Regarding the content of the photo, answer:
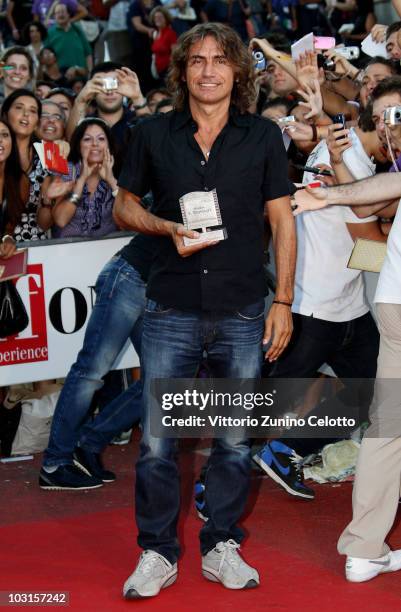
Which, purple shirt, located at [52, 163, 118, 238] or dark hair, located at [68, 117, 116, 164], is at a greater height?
dark hair, located at [68, 117, 116, 164]

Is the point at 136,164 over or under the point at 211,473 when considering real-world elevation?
over

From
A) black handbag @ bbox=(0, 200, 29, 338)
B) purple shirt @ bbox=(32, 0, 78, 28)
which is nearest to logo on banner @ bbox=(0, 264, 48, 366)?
black handbag @ bbox=(0, 200, 29, 338)

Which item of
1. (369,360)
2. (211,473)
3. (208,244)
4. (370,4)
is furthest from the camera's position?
(370,4)

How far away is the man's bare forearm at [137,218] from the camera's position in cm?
466

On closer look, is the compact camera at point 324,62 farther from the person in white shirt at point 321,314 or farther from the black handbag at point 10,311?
the black handbag at point 10,311

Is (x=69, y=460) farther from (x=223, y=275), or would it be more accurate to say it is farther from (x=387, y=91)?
(x=387, y=91)

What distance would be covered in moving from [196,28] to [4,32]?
11.5 metres

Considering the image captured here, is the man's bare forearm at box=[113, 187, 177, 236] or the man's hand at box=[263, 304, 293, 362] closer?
the man's bare forearm at box=[113, 187, 177, 236]

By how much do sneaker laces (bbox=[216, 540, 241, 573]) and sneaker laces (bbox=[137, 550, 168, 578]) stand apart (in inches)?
9.8

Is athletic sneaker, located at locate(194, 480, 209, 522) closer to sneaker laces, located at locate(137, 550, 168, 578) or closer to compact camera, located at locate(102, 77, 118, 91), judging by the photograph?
sneaker laces, located at locate(137, 550, 168, 578)

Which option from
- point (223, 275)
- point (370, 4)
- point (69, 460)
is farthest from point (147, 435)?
point (370, 4)

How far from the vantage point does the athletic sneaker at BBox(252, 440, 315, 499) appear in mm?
5969

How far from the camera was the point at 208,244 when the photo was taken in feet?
14.8

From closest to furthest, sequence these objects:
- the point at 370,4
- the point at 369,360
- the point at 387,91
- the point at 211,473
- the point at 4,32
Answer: the point at 211,473 < the point at 387,91 < the point at 369,360 < the point at 370,4 < the point at 4,32
